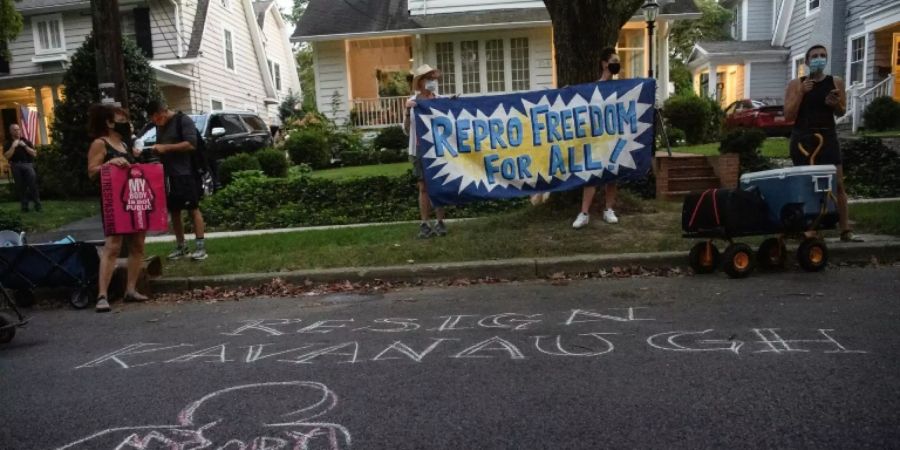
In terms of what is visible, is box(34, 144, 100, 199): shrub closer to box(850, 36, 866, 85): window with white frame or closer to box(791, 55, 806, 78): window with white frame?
box(850, 36, 866, 85): window with white frame

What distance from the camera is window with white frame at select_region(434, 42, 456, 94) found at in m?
20.6

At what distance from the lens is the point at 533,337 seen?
4434 millimetres

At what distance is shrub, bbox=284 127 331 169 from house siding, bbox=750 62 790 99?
64.3 ft

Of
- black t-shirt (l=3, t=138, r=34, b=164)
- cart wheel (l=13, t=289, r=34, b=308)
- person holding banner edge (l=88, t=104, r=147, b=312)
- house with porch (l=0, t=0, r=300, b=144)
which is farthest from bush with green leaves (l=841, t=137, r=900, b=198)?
house with porch (l=0, t=0, r=300, b=144)

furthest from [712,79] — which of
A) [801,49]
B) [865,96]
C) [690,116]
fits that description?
[690,116]

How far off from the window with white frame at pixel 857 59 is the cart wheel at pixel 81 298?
22.7 m

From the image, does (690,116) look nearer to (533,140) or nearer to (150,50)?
(533,140)

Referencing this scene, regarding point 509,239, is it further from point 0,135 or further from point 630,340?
point 0,135

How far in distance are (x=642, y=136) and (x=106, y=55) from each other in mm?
6033

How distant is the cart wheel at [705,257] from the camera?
615cm

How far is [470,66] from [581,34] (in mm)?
13221

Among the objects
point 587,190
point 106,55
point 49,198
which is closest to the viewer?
point 106,55

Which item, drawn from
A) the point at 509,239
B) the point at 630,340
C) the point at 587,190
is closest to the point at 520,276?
the point at 509,239

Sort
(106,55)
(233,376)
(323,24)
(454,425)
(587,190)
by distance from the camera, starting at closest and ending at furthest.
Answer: (454,425)
(233,376)
(106,55)
(587,190)
(323,24)
